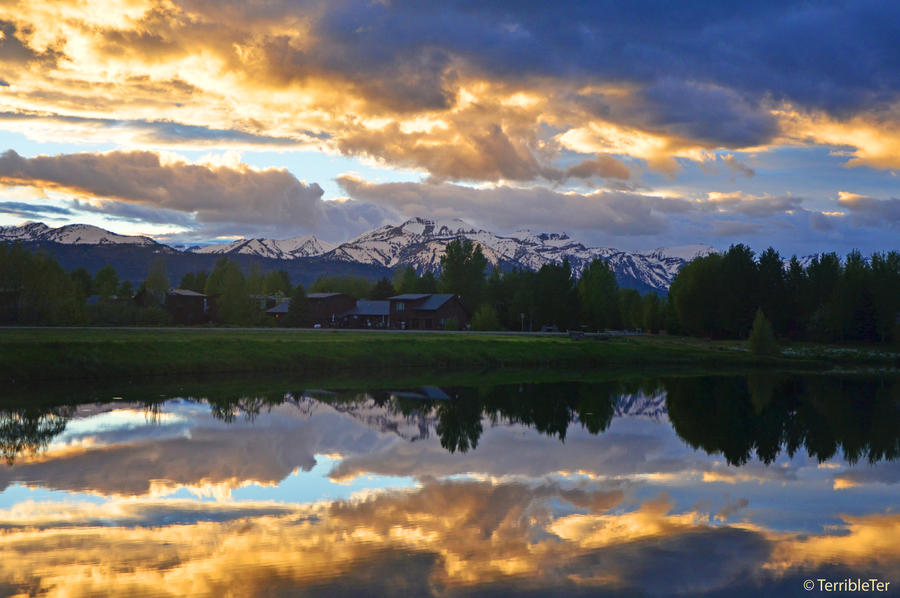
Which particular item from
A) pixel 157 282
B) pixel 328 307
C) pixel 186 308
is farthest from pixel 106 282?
pixel 328 307

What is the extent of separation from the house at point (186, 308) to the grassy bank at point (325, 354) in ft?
194

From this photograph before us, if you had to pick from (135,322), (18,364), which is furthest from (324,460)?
(135,322)

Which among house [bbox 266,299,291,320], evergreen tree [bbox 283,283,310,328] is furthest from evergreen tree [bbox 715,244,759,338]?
house [bbox 266,299,291,320]

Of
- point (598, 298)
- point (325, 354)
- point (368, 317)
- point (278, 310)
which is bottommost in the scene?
point (325, 354)

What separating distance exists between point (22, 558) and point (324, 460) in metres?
11.5

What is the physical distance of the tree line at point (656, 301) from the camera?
8875 centimetres

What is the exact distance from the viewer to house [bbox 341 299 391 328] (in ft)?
431

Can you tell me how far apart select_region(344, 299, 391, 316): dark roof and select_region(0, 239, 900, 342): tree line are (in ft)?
47.0

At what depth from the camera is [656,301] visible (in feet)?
452

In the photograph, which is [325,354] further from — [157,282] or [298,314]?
[157,282]

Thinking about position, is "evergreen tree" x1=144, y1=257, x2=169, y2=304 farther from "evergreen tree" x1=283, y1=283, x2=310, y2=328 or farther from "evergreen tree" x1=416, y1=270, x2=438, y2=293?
"evergreen tree" x1=416, y1=270, x2=438, y2=293

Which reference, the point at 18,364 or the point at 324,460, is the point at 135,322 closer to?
the point at 18,364

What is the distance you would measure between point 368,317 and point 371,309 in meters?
1.75

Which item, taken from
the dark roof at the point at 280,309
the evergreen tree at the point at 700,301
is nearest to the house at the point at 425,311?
the dark roof at the point at 280,309
